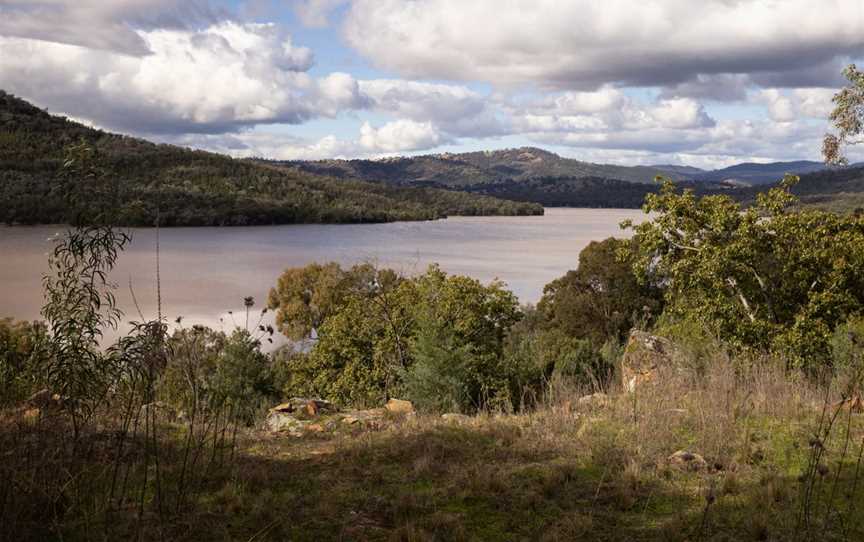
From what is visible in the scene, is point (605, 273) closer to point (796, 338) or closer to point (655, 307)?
point (655, 307)

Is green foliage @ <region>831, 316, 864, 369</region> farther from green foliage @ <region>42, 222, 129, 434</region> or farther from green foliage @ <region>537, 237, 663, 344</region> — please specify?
green foliage @ <region>537, 237, 663, 344</region>

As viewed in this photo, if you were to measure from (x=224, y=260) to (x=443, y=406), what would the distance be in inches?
2599

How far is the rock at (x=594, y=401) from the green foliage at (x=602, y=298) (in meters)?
32.0

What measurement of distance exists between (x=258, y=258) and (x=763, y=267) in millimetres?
65713

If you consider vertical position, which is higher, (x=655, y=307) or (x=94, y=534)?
(x=94, y=534)

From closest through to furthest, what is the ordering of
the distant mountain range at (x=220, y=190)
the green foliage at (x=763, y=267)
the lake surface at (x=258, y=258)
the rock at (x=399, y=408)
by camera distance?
the rock at (x=399, y=408)
the green foliage at (x=763, y=267)
the lake surface at (x=258, y=258)
the distant mountain range at (x=220, y=190)

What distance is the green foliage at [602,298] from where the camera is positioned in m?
41.6

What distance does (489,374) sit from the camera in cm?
2339

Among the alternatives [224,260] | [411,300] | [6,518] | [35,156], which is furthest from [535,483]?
[35,156]

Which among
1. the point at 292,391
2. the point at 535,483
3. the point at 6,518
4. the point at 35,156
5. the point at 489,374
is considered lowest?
the point at 292,391

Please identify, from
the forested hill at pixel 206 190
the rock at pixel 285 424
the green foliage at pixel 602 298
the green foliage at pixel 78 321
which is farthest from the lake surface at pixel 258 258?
the green foliage at pixel 78 321

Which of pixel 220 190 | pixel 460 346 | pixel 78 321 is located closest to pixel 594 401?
pixel 78 321

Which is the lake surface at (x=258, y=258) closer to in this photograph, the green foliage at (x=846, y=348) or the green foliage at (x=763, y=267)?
the green foliage at (x=763, y=267)

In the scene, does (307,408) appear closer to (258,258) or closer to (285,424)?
(285,424)
